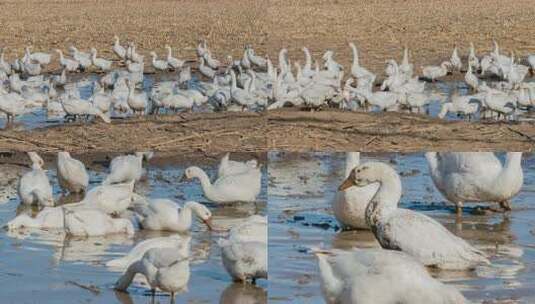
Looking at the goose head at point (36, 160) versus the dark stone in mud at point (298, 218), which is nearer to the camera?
the dark stone in mud at point (298, 218)

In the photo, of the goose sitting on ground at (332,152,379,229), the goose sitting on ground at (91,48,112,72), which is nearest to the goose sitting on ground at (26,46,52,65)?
the goose sitting on ground at (91,48,112,72)

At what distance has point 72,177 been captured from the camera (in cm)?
917

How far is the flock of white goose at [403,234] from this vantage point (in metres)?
4.86

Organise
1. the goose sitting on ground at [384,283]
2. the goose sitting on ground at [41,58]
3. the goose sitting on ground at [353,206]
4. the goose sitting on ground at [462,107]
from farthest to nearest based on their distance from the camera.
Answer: the goose sitting on ground at [41,58] < the goose sitting on ground at [462,107] < the goose sitting on ground at [353,206] < the goose sitting on ground at [384,283]

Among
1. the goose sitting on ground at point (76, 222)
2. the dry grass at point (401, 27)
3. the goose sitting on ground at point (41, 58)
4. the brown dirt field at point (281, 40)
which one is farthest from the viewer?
the dry grass at point (401, 27)

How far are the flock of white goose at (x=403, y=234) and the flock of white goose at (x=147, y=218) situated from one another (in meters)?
0.45

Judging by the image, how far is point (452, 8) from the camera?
102 feet

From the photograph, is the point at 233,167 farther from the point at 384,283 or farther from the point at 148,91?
the point at 148,91

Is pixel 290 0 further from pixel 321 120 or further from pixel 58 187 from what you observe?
pixel 58 187

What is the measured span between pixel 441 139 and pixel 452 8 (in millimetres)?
20545

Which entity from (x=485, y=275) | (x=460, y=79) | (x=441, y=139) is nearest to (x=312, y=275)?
(x=485, y=275)

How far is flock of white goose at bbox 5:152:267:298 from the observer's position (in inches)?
228

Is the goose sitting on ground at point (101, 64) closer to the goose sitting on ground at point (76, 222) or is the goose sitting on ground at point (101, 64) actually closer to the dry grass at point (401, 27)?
the dry grass at point (401, 27)

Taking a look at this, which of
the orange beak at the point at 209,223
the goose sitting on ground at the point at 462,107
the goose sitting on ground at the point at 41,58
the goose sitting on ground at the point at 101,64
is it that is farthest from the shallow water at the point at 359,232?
the goose sitting on ground at the point at 41,58
